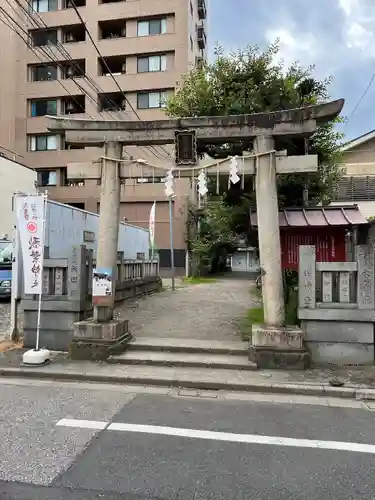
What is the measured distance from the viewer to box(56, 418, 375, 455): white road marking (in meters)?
4.25

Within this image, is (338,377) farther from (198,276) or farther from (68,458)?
(198,276)

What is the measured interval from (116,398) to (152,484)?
2.40 m

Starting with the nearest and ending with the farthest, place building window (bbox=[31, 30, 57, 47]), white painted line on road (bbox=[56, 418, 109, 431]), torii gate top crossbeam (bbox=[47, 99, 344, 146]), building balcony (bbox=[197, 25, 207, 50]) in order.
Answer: white painted line on road (bbox=[56, 418, 109, 431])
torii gate top crossbeam (bbox=[47, 99, 344, 146])
building window (bbox=[31, 30, 57, 47])
building balcony (bbox=[197, 25, 207, 50])

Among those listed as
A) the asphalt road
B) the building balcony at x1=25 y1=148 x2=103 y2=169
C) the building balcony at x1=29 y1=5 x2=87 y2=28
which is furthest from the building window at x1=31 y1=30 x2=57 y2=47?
the asphalt road

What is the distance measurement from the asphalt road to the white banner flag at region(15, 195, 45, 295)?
2241 millimetres

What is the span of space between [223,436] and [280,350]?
2773 mm

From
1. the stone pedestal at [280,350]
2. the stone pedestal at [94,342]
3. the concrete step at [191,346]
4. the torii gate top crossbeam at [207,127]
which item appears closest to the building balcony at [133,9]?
the torii gate top crossbeam at [207,127]

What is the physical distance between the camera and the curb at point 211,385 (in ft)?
19.5

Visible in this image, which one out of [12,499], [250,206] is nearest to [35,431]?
[12,499]

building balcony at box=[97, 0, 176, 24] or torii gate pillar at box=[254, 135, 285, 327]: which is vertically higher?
building balcony at box=[97, 0, 176, 24]

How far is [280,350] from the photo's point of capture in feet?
22.8

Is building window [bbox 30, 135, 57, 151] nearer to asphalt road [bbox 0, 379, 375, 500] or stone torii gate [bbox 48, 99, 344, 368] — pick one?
stone torii gate [bbox 48, 99, 344, 368]

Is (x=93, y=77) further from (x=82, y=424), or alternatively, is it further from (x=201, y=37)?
(x=82, y=424)

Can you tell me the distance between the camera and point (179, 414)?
516 cm
